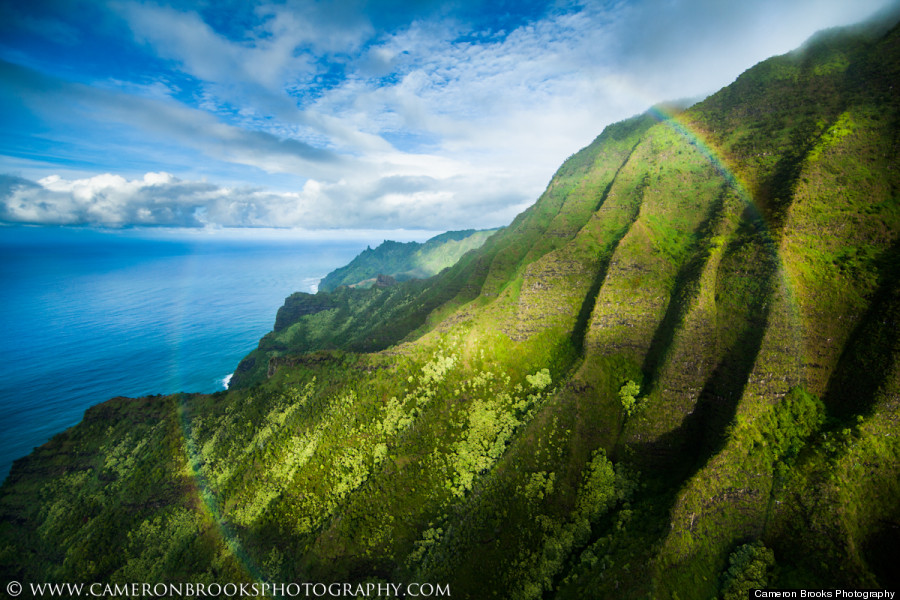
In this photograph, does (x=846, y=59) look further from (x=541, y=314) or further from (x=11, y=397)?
(x=11, y=397)

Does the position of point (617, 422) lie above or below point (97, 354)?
below

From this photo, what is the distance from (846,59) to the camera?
151ft

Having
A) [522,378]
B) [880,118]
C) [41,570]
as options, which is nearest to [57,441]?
[41,570]

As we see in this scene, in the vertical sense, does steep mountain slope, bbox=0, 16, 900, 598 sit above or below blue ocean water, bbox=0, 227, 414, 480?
below

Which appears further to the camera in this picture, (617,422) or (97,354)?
(97,354)

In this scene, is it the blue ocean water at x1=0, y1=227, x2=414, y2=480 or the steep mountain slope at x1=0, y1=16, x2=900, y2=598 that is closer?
the steep mountain slope at x1=0, y1=16, x2=900, y2=598

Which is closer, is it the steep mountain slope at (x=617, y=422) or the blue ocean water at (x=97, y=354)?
the steep mountain slope at (x=617, y=422)

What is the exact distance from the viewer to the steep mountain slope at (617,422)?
93.2 feet

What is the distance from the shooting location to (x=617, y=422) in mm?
38562

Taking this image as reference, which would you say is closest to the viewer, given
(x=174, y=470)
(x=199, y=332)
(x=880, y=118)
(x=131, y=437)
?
(x=880, y=118)

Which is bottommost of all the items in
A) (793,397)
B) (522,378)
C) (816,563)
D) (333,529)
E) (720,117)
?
(816,563)

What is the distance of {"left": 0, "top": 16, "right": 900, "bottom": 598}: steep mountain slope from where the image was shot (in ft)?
93.2

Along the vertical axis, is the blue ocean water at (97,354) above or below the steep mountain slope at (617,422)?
above

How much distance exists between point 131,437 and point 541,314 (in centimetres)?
7385
